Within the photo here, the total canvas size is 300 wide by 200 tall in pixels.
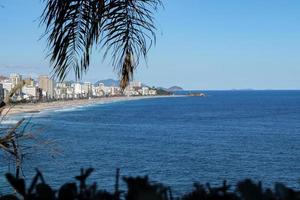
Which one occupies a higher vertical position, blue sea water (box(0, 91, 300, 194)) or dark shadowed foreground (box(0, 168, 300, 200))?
dark shadowed foreground (box(0, 168, 300, 200))

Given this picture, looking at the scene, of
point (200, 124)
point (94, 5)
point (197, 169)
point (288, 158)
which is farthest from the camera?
point (200, 124)

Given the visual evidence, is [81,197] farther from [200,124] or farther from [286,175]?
[200,124]

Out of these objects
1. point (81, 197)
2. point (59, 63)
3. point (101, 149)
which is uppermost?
point (59, 63)

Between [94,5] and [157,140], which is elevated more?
[94,5]

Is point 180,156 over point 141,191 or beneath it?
beneath

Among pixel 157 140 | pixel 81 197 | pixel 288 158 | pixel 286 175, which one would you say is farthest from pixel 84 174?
pixel 157 140

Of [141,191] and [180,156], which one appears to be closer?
[141,191]

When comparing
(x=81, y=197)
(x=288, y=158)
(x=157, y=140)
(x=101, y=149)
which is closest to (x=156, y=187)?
(x=81, y=197)

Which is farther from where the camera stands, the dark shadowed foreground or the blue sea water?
the blue sea water

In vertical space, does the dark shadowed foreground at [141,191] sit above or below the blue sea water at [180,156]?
above

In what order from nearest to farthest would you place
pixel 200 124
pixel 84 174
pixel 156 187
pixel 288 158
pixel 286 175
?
pixel 156 187 < pixel 84 174 < pixel 286 175 < pixel 288 158 < pixel 200 124

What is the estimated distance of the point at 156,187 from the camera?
3.50ft

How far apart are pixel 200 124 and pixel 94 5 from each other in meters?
55.7

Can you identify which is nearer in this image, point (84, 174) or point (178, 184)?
point (84, 174)
